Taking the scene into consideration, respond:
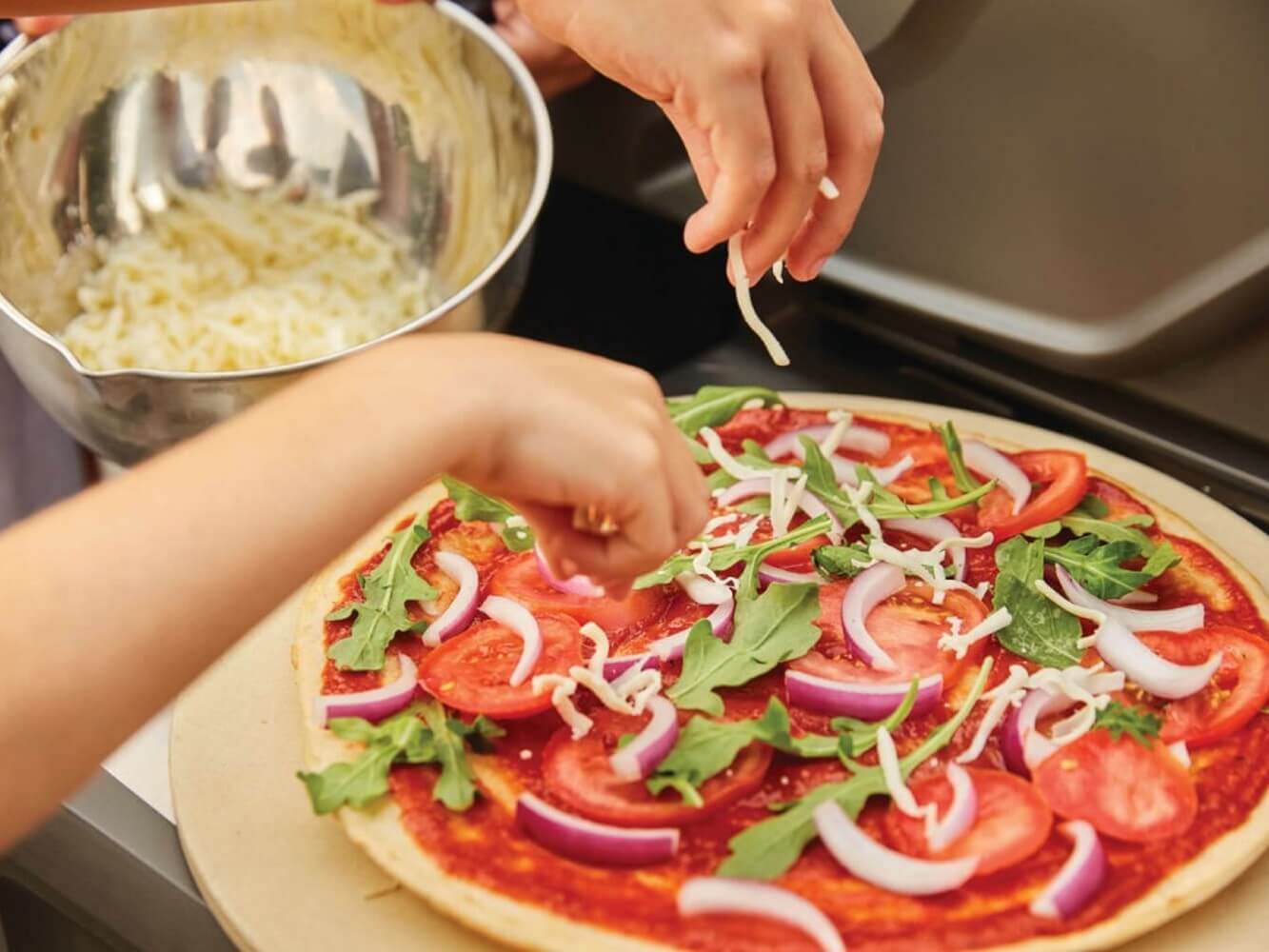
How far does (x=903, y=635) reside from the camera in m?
1.39

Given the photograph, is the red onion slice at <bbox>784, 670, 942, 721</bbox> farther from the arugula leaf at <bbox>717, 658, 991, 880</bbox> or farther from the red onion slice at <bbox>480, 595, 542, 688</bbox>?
the red onion slice at <bbox>480, 595, 542, 688</bbox>

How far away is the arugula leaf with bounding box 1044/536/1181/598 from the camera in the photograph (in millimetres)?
1412

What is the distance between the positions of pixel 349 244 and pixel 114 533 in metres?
1.21

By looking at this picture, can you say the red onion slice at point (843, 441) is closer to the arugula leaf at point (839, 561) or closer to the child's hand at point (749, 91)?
the arugula leaf at point (839, 561)

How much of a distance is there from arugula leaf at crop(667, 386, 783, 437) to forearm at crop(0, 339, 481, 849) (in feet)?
2.62

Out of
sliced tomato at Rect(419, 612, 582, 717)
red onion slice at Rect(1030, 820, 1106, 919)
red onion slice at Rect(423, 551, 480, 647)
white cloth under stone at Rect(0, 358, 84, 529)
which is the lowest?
A: white cloth under stone at Rect(0, 358, 84, 529)

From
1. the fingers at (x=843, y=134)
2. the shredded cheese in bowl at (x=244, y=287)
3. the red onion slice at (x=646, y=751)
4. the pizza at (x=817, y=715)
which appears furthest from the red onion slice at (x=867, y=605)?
the shredded cheese in bowl at (x=244, y=287)

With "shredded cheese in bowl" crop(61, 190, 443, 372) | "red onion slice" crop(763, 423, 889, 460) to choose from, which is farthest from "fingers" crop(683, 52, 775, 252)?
"shredded cheese in bowl" crop(61, 190, 443, 372)

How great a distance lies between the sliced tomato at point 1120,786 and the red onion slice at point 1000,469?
0.38m

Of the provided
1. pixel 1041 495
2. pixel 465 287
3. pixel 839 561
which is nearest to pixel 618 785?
pixel 839 561

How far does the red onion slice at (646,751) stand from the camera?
1.21 metres

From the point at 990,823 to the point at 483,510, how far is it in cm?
65

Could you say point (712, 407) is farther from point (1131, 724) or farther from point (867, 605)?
point (1131, 724)

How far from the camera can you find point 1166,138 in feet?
5.07
